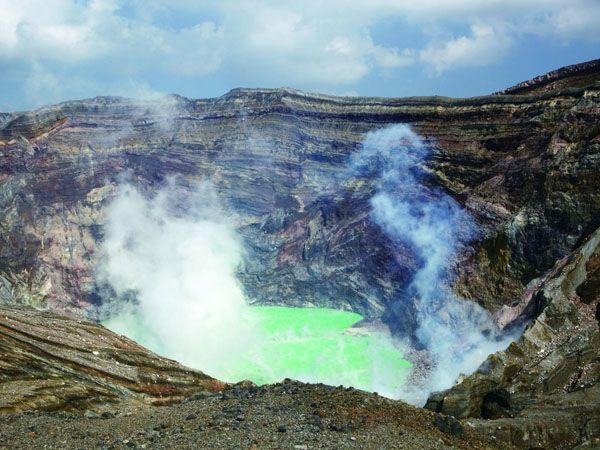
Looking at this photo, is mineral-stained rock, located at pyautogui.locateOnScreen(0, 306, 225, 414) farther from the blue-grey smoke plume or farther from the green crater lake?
the blue-grey smoke plume

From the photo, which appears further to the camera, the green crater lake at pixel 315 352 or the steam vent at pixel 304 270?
the green crater lake at pixel 315 352

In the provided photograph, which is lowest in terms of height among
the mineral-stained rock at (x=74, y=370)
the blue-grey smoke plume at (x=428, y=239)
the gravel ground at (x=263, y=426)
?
the gravel ground at (x=263, y=426)

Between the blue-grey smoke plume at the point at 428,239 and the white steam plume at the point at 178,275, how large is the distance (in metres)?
8.69

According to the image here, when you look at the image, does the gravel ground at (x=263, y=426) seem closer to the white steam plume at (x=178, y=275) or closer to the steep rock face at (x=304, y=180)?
the white steam plume at (x=178, y=275)

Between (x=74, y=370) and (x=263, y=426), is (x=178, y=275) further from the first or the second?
(x=263, y=426)

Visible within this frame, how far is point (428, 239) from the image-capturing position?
32875 mm

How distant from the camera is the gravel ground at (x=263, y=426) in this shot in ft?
42.1

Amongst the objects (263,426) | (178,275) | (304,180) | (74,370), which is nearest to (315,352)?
(178,275)

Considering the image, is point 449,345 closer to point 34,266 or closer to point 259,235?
point 259,235

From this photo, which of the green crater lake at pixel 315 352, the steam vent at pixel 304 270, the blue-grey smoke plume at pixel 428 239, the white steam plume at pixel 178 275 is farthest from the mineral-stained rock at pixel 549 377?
the white steam plume at pixel 178 275

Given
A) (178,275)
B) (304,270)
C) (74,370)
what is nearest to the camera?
(74,370)

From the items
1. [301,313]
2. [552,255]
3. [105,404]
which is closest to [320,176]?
[301,313]

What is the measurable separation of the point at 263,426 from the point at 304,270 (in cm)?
2506

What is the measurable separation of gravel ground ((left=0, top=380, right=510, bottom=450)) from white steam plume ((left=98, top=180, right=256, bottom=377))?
12661 millimetres
